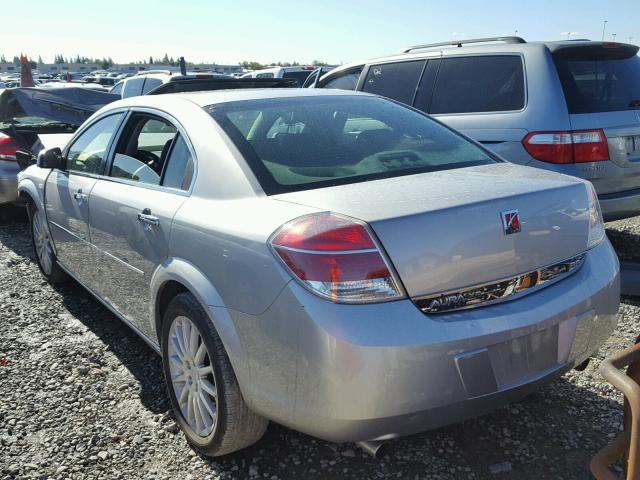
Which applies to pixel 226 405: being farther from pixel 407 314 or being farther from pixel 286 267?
pixel 407 314

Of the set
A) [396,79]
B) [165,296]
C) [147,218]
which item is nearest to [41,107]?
[396,79]

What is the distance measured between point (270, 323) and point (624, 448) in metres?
1.14

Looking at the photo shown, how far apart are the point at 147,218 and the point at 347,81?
4.38 m

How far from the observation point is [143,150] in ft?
11.4

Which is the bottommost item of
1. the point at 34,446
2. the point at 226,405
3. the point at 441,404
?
the point at 34,446

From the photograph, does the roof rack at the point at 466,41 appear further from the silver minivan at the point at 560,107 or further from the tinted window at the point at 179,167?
the tinted window at the point at 179,167

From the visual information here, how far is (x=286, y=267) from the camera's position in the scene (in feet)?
6.73

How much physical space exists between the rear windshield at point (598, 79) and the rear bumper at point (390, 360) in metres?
2.92

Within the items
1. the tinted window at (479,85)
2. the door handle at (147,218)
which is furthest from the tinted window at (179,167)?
the tinted window at (479,85)

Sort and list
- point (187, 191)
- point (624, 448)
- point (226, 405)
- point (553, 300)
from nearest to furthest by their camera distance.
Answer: point (624, 448) → point (553, 300) → point (226, 405) → point (187, 191)

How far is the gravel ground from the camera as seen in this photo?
2584mm

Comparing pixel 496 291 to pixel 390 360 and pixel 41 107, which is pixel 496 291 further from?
pixel 41 107

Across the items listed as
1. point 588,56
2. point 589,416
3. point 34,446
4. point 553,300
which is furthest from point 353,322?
point 588,56

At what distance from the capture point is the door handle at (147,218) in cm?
282
